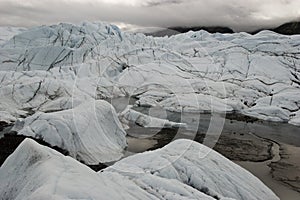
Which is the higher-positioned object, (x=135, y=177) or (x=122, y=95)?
(x=135, y=177)

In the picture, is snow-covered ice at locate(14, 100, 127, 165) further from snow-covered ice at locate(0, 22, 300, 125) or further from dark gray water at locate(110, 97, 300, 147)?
snow-covered ice at locate(0, 22, 300, 125)

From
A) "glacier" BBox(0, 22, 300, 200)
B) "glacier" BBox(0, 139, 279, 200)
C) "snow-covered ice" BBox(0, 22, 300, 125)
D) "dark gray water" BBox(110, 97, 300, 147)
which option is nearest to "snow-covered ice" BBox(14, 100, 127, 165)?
"glacier" BBox(0, 22, 300, 200)

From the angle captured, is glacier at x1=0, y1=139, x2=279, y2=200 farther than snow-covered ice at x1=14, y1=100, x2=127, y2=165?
No

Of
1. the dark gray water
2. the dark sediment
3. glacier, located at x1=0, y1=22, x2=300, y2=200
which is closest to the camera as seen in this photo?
glacier, located at x1=0, y1=22, x2=300, y2=200

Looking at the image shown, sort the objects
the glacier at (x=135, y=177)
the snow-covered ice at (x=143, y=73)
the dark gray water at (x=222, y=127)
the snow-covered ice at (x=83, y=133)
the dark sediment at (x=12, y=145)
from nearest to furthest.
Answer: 1. the glacier at (x=135, y=177)
2. the dark sediment at (x=12, y=145)
3. the snow-covered ice at (x=83, y=133)
4. the dark gray water at (x=222, y=127)
5. the snow-covered ice at (x=143, y=73)

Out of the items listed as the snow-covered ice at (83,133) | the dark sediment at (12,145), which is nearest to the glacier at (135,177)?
the dark sediment at (12,145)

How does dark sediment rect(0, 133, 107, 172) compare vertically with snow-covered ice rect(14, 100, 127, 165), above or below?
below

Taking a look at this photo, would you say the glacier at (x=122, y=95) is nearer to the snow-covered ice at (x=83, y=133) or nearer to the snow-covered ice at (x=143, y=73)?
the snow-covered ice at (x=83, y=133)

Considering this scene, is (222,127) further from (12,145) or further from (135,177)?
(135,177)

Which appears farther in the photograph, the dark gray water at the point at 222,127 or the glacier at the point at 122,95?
the dark gray water at the point at 222,127

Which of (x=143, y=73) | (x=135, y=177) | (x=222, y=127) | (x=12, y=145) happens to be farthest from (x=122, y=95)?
(x=135, y=177)

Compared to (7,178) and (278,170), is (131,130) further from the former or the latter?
(7,178)

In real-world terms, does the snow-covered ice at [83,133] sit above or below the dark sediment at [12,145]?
above
